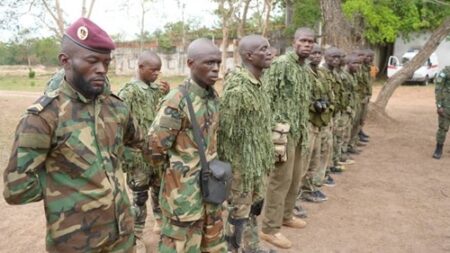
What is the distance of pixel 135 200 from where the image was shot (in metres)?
3.90

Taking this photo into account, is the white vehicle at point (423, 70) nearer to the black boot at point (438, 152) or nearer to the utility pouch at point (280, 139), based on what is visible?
the black boot at point (438, 152)

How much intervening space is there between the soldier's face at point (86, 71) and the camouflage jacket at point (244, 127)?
1.14 meters

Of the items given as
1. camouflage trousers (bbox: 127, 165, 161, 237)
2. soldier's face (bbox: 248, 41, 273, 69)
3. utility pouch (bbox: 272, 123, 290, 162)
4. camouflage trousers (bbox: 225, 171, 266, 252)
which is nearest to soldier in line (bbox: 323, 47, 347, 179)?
utility pouch (bbox: 272, 123, 290, 162)

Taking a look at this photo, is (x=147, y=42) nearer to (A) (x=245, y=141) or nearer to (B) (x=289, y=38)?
(B) (x=289, y=38)

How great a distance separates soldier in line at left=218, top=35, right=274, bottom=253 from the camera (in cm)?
300

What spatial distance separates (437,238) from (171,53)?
82.6 feet

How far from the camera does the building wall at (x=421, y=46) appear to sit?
22234mm

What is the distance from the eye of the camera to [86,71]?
195 centimetres

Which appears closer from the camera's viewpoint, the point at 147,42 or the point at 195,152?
the point at 195,152

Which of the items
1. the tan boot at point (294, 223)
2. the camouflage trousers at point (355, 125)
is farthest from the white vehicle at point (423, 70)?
the tan boot at point (294, 223)

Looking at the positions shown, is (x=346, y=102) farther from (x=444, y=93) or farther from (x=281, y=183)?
(x=281, y=183)

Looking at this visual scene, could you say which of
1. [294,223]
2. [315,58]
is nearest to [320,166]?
[294,223]

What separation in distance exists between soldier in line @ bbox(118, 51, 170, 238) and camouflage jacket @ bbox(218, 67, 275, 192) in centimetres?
93

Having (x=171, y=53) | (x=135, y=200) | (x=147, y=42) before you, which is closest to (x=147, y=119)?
(x=135, y=200)
